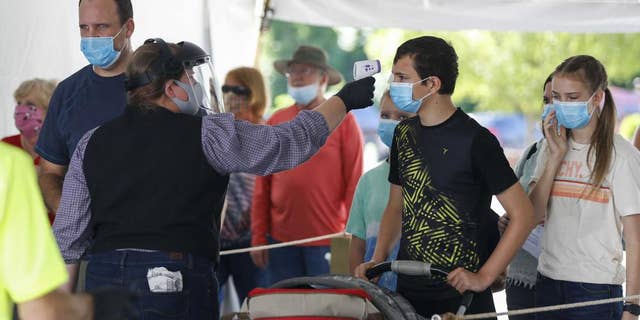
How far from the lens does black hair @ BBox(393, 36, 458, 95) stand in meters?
3.92

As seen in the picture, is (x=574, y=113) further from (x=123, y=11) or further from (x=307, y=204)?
(x=307, y=204)

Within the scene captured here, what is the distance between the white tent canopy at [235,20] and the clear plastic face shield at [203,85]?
2.05 m

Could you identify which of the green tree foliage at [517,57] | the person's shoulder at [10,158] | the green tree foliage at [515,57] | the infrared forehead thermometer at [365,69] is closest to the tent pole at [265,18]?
the infrared forehead thermometer at [365,69]

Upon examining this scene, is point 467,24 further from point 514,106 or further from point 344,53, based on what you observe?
point 344,53

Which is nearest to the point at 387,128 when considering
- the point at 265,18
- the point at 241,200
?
the point at 241,200

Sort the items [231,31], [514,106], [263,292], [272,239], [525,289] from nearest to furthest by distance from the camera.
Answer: [263,292] < [525,289] < [272,239] < [231,31] < [514,106]

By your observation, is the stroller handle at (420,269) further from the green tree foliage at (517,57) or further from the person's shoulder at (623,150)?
the green tree foliage at (517,57)

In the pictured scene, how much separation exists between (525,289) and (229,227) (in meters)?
2.50

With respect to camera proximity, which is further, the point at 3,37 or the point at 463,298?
the point at 3,37

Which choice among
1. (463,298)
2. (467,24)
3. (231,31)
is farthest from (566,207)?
(231,31)

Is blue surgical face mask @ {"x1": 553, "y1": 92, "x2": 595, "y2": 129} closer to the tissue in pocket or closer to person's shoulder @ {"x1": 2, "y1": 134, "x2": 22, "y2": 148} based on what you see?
the tissue in pocket

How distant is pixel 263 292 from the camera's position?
11.0 ft

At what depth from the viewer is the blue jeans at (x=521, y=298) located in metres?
4.54

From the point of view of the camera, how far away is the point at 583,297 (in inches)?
162
